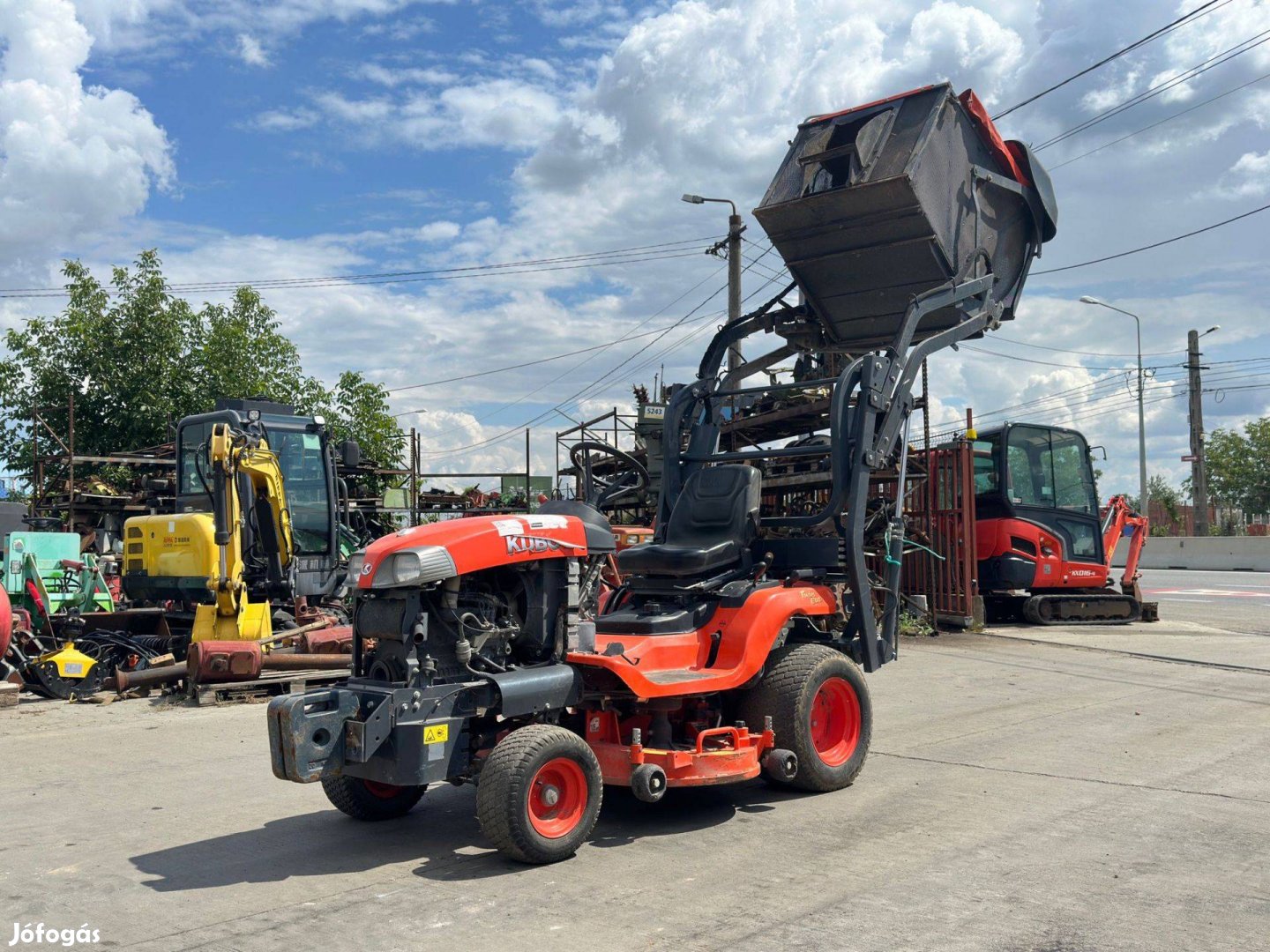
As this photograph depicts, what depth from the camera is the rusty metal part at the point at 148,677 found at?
35.4 feet

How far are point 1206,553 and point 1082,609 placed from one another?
21.7 metres

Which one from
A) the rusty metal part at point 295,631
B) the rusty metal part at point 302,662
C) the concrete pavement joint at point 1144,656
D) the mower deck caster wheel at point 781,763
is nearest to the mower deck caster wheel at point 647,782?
the mower deck caster wheel at point 781,763

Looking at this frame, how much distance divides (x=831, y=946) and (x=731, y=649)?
2388mm

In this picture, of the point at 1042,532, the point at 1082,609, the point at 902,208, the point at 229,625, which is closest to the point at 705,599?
the point at 902,208

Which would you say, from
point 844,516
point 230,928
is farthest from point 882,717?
point 230,928

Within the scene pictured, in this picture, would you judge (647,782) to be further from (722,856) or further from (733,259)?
(733,259)

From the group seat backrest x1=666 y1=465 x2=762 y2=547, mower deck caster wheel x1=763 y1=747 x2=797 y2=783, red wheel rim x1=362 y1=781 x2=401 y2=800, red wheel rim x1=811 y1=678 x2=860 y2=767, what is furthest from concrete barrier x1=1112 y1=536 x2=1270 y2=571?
red wheel rim x1=362 y1=781 x2=401 y2=800

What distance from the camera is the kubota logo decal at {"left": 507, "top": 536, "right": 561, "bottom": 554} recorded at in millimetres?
5762

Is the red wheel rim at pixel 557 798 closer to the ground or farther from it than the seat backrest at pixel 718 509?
closer to the ground

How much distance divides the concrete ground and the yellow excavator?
97.6 inches

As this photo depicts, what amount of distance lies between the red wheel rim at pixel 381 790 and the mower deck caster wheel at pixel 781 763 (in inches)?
80.4

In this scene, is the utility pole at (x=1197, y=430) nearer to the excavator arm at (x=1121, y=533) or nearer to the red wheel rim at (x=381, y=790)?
the excavator arm at (x=1121, y=533)

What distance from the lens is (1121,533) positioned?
736 inches

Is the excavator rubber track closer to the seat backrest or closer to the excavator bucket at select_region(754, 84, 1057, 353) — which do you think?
the excavator bucket at select_region(754, 84, 1057, 353)
